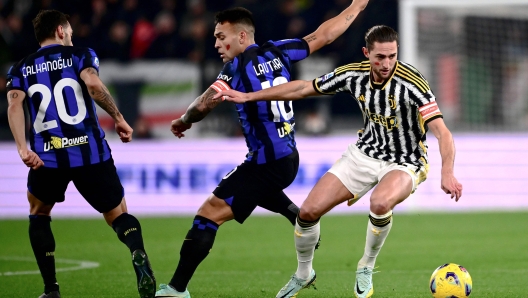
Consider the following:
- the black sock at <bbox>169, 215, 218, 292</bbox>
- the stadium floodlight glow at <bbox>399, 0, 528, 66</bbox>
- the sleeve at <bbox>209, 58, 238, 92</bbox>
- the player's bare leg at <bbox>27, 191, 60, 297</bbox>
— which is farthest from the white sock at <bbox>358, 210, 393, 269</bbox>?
the stadium floodlight glow at <bbox>399, 0, 528, 66</bbox>

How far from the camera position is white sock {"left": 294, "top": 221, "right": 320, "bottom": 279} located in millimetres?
6508

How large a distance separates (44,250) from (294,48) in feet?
8.59

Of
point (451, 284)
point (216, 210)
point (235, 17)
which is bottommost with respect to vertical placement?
point (451, 284)

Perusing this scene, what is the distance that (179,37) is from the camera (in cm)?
1695

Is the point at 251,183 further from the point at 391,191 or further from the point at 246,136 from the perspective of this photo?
the point at 391,191

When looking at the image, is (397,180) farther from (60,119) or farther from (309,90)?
(60,119)

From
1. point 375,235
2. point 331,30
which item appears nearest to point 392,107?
point 375,235

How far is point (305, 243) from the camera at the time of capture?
652 cm

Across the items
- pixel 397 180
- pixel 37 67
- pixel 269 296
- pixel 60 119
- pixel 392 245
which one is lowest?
pixel 392 245

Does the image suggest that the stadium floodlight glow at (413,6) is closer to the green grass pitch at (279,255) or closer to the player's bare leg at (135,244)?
the green grass pitch at (279,255)

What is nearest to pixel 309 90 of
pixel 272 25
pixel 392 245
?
pixel 392 245

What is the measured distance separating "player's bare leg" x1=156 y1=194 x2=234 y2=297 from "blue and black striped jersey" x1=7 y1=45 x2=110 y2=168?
3.13ft

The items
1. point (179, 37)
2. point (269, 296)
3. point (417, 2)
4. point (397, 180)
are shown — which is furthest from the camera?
point (179, 37)

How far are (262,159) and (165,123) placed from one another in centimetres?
958
